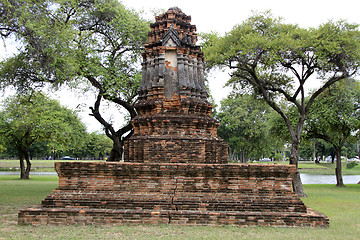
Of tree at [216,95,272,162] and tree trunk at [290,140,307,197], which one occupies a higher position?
tree at [216,95,272,162]

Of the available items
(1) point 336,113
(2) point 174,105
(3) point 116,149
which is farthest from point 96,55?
(1) point 336,113

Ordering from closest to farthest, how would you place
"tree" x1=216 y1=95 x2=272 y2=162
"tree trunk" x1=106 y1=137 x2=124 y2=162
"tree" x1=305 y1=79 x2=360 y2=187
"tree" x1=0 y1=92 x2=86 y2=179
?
"tree trunk" x1=106 y1=137 x2=124 y2=162 → "tree" x1=305 y1=79 x2=360 y2=187 → "tree" x1=0 y1=92 x2=86 y2=179 → "tree" x1=216 y1=95 x2=272 y2=162

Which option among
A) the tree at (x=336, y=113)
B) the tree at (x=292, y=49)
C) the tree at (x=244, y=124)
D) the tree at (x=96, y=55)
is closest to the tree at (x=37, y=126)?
the tree at (x=96, y=55)

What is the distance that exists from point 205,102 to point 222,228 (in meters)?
4.35

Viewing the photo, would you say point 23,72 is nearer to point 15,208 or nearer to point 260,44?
point 15,208

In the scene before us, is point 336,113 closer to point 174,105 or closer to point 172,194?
point 174,105

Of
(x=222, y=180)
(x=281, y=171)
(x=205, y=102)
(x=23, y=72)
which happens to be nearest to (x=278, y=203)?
(x=281, y=171)

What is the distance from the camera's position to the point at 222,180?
26.2ft

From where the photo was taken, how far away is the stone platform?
7508 mm

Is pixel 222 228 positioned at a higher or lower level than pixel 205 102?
lower

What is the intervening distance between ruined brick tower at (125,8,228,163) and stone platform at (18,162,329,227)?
1.23m

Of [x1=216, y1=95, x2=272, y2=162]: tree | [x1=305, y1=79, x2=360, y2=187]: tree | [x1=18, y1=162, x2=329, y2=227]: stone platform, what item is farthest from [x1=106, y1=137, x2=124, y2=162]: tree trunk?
[x1=216, y1=95, x2=272, y2=162]: tree

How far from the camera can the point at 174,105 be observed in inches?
399

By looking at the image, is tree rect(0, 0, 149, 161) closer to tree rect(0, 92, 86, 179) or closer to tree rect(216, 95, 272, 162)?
tree rect(0, 92, 86, 179)
